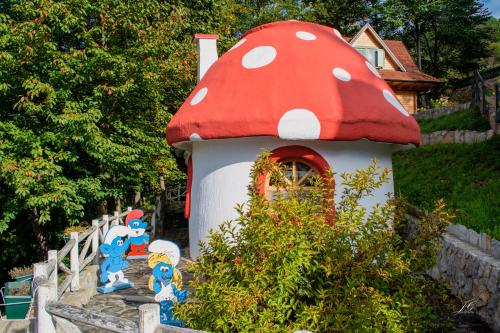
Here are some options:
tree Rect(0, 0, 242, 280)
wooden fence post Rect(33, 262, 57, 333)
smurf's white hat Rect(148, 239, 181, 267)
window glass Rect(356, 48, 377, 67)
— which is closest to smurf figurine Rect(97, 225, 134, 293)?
smurf's white hat Rect(148, 239, 181, 267)

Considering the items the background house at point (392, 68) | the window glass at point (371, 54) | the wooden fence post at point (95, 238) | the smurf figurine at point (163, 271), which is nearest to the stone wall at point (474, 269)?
the smurf figurine at point (163, 271)

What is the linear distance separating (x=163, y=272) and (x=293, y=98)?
3.30 meters

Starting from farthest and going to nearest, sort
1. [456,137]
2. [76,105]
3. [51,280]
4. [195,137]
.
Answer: [456,137] < [76,105] < [195,137] < [51,280]

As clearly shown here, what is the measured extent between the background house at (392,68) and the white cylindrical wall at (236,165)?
1713cm

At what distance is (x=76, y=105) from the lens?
407 inches

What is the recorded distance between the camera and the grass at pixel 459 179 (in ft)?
24.4

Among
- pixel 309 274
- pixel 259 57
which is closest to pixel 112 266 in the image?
pixel 259 57

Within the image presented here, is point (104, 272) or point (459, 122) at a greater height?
point (459, 122)

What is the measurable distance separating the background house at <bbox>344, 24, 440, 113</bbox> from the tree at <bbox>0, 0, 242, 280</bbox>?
44.3ft

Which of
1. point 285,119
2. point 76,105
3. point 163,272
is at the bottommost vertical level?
point 163,272

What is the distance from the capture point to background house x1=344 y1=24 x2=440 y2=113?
24.0 metres

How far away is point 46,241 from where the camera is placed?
13477mm

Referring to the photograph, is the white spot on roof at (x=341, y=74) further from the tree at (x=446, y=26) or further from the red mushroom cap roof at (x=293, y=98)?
the tree at (x=446, y=26)

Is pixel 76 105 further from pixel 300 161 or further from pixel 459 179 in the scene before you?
pixel 459 179
